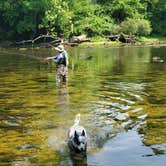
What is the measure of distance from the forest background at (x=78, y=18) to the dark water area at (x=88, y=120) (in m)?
58.1

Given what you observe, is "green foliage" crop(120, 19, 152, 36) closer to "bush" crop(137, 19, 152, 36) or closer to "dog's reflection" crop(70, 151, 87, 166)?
"bush" crop(137, 19, 152, 36)

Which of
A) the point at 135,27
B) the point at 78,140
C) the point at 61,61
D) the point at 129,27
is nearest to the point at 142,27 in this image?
the point at 135,27

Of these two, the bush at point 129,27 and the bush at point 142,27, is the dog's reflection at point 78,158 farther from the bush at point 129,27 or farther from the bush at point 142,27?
the bush at point 142,27

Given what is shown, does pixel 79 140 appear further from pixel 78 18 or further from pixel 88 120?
pixel 78 18

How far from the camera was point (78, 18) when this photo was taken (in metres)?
91.2

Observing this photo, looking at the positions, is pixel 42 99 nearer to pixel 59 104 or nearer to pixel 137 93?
pixel 59 104

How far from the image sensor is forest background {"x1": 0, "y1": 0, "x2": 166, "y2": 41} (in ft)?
282

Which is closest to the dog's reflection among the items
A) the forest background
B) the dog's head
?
the dog's head

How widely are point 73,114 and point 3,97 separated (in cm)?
560

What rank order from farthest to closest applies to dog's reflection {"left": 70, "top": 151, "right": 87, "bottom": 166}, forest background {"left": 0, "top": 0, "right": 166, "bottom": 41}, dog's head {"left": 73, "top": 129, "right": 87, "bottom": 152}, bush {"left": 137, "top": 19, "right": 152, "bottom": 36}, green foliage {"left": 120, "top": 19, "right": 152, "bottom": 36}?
bush {"left": 137, "top": 19, "right": 152, "bottom": 36}
forest background {"left": 0, "top": 0, "right": 166, "bottom": 41}
green foliage {"left": 120, "top": 19, "right": 152, "bottom": 36}
dog's head {"left": 73, "top": 129, "right": 87, "bottom": 152}
dog's reflection {"left": 70, "top": 151, "right": 87, "bottom": 166}

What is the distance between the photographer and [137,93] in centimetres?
2208

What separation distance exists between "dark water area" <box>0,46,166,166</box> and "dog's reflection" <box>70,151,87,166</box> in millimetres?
24

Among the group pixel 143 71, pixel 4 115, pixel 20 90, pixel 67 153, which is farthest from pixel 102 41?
pixel 67 153

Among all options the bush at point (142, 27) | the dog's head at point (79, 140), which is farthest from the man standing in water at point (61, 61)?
the bush at point (142, 27)
